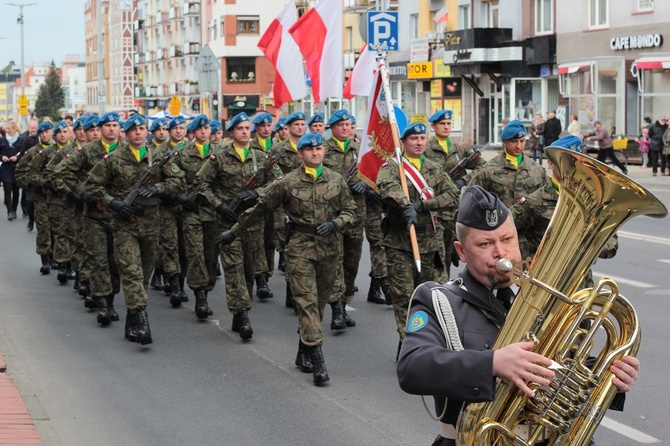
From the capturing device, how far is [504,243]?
364 cm

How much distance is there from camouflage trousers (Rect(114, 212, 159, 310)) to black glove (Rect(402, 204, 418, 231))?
9.30 feet

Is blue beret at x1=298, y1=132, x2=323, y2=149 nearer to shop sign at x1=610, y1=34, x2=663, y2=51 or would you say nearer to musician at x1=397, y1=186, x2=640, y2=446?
musician at x1=397, y1=186, x2=640, y2=446

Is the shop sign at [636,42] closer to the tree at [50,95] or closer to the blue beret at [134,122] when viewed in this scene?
the blue beret at [134,122]

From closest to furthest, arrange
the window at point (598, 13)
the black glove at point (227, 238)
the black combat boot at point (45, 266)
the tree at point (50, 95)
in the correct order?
1. the black glove at point (227, 238)
2. the black combat boot at point (45, 266)
3. the window at point (598, 13)
4. the tree at point (50, 95)

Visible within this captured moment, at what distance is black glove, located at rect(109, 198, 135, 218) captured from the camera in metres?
10.8

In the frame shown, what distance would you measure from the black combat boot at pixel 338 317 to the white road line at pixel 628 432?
12.7ft

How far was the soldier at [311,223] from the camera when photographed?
362 inches

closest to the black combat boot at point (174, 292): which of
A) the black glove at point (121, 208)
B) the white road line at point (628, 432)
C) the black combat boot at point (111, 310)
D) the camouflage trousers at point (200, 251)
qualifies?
the camouflage trousers at point (200, 251)

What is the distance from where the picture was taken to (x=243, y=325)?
425 inches

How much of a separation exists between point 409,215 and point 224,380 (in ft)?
6.32

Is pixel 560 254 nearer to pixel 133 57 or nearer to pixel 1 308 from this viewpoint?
pixel 1 308

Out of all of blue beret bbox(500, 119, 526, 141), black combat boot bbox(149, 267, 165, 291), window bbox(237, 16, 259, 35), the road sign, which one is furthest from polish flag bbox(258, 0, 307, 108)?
window bbox(237, 16, 259, 35)

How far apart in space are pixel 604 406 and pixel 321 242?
237 inches

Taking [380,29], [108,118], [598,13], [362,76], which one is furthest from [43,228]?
[598,13]
